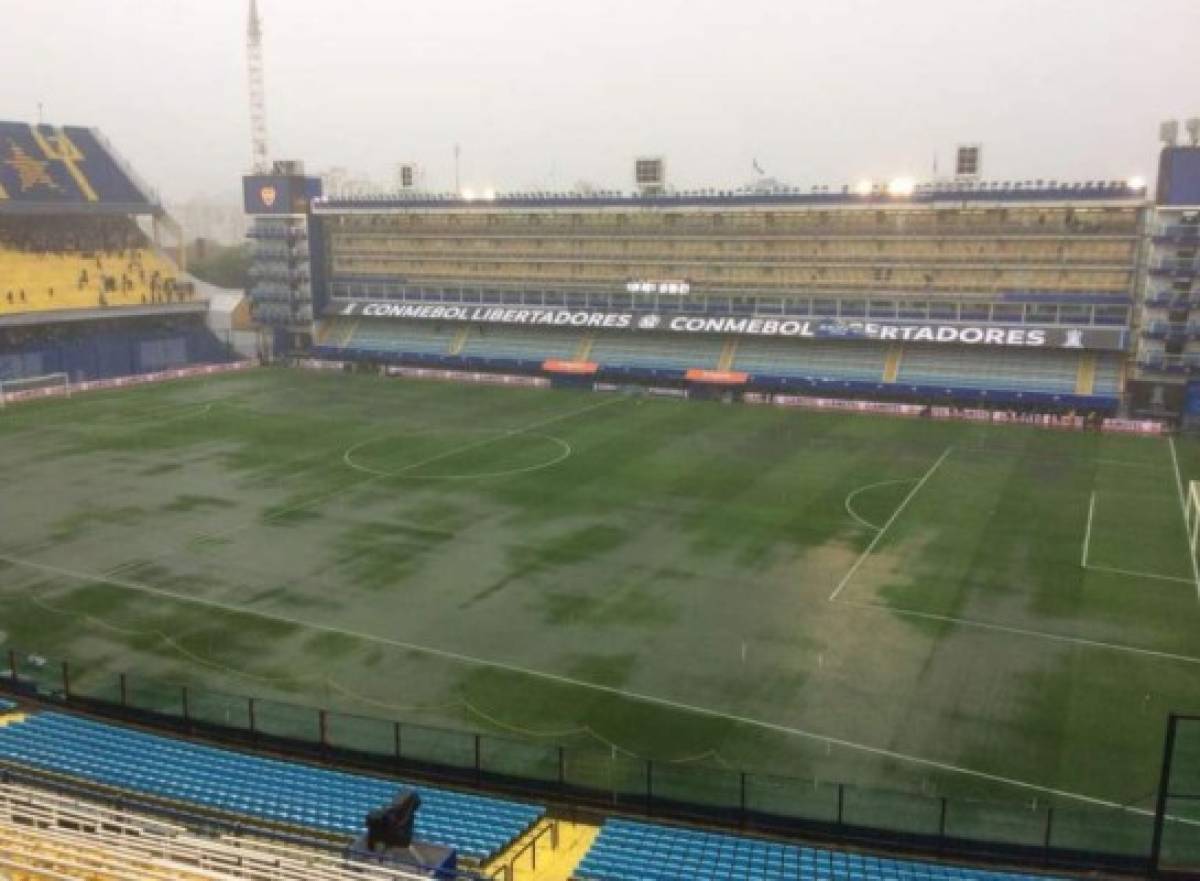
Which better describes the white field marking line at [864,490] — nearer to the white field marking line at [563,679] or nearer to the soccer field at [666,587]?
the soccer field at [666,587]

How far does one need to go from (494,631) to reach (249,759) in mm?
9810

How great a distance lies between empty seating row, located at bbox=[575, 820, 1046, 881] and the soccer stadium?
5.4 inches

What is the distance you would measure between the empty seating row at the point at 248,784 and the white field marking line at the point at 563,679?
6867 millimetres

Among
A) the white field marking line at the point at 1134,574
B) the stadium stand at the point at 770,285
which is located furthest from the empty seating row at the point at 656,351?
the white field marking line at the point at 1134,574

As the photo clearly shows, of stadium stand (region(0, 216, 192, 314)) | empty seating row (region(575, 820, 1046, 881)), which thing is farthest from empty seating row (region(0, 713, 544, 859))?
stadium stand (region(0, 216, 192, 314))

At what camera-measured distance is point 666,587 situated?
33.2 m

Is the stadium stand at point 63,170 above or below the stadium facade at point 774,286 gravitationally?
above

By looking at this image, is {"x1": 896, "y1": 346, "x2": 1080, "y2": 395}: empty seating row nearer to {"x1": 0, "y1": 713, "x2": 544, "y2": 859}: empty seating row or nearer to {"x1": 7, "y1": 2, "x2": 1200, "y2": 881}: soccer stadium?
{"x1": 7, "y1": 2, "x2": 1200, "y2": 881}: soccer stadium

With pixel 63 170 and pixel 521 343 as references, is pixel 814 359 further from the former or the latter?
pixel 63 170

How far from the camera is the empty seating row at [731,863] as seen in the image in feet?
52.3

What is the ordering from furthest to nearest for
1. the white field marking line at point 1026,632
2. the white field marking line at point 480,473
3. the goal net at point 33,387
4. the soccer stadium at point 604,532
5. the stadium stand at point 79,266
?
the stadium stand at point 79,266 < the goal net at point 33,387 < the white field marking line at point 480,473 < the white field marking line at point 1026,632 < the soccer stadium at point 604,532

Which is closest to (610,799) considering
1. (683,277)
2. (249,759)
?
(249,759)

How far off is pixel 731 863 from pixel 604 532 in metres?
22.8

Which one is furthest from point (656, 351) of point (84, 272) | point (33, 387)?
point (84, 272)
